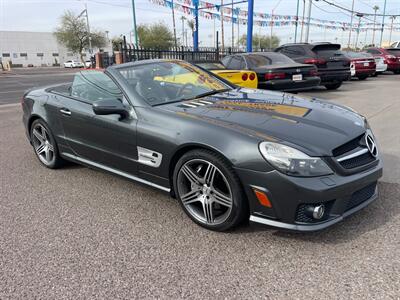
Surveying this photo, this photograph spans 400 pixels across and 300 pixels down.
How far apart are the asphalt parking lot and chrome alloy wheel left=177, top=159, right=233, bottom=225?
144mm

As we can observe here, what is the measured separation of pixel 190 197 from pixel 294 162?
100cm

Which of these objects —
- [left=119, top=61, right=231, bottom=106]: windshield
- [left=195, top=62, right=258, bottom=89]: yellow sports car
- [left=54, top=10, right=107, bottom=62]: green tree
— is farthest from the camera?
[left=54, top=10, right=107, bottom=62]: green tree

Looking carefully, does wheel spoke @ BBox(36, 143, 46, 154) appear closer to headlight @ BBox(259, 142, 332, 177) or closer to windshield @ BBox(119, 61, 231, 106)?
windshield @ BBox(119, 61, 231, 106)

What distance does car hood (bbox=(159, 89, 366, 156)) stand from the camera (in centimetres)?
268

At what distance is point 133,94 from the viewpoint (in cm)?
351

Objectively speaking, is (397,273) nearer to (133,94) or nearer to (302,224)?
(302,224)

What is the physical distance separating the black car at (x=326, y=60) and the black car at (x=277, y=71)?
2.24 meters

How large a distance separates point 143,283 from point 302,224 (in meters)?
1.17

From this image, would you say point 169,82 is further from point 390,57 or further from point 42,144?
point 390,57

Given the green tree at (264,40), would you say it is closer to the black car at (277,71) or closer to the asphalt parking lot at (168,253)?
the black car at (277,71)

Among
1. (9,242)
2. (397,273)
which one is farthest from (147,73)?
(397,273)

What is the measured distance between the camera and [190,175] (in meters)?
3.00

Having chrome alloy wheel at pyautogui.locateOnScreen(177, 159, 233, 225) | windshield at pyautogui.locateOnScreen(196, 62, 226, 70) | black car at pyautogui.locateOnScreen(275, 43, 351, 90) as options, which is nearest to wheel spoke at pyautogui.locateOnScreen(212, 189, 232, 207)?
chrome alloy wheel at pyautogui.locateOnScreen(177, 159, 233, 225)

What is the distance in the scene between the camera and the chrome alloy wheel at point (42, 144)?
4.63 meters
